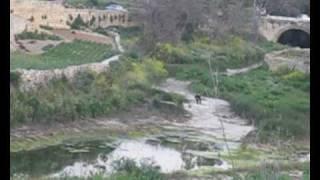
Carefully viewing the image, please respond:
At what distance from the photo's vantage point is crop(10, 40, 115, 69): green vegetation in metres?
3.74

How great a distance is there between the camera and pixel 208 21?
4188 mm

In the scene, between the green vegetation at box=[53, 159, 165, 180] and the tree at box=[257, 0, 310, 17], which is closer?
the green vegetation at box=[53, 159, 165, 180]

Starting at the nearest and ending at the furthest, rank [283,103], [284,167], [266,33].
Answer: [284,167] < [283,103] < [266,33]

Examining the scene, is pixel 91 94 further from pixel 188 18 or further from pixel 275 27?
pixel 275 27

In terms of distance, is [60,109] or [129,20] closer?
[60,109]

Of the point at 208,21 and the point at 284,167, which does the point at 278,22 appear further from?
the point at 284,167

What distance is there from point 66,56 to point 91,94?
50cm

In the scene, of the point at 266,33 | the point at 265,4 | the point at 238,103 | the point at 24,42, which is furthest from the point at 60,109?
the point at 266,33

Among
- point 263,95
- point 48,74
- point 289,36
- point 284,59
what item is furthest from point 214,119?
point 289,36

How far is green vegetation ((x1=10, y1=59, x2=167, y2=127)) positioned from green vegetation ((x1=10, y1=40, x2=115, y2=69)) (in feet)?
0.48

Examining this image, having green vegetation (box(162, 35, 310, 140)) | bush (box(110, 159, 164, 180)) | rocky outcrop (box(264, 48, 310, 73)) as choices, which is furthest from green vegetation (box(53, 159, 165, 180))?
rocky outcrop (box(264, 48, 310, 73))

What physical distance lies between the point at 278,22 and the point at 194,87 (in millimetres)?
1177

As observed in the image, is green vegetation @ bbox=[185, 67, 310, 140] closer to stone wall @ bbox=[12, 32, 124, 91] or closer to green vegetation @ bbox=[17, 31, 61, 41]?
stone wall @ bbox=[12, 32, 124, 91]

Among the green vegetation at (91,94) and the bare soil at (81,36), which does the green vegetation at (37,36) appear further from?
the green vegetation at (91,94)
